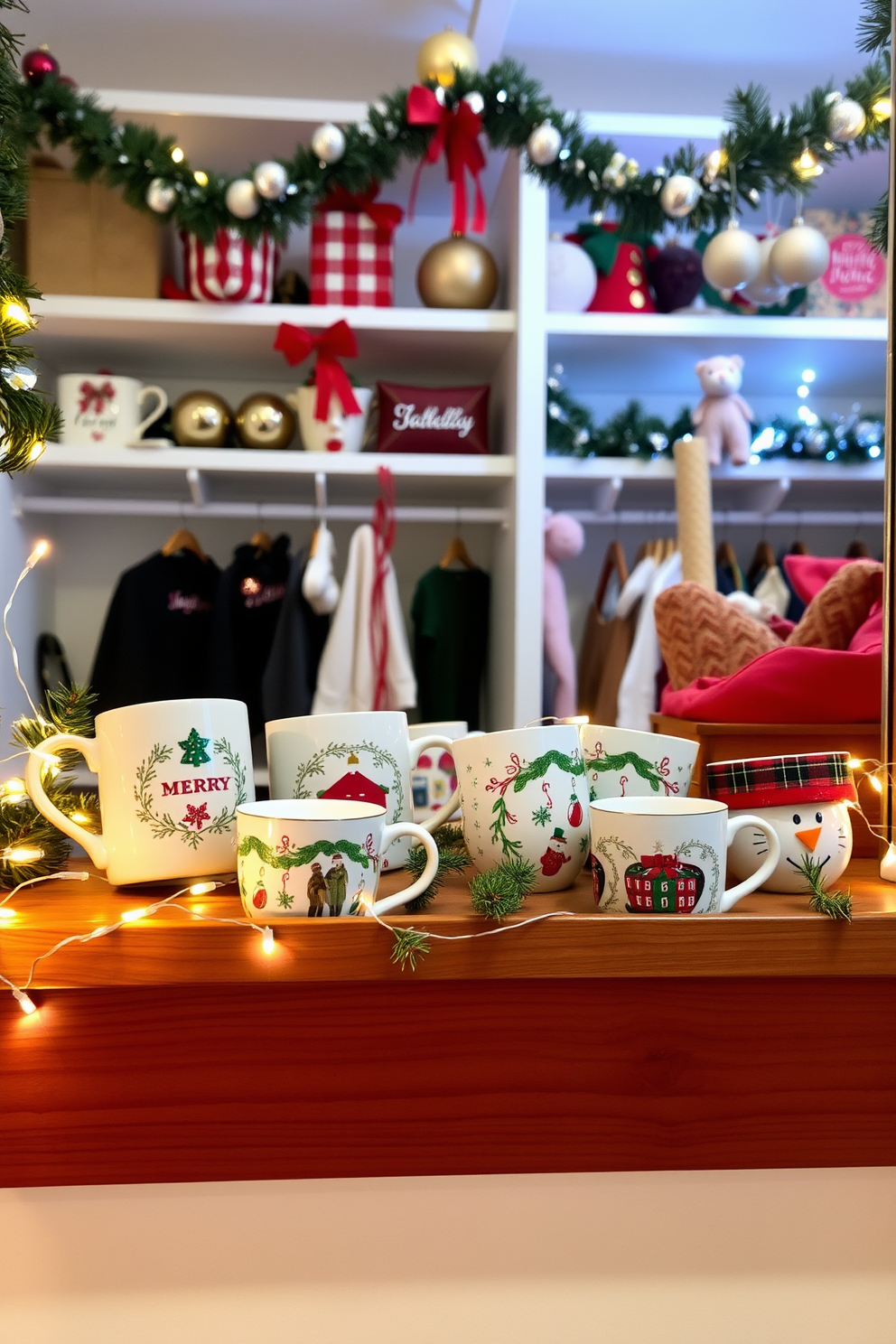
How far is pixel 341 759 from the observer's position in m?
0.67

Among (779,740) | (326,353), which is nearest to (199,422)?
(326,353)

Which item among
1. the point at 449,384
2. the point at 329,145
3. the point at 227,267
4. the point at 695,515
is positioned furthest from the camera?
the point at 449,384

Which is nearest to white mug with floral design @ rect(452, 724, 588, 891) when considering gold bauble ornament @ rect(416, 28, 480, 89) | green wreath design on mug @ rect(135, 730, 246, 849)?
green wreath design on mug @ rect(135, 730, 246, 849)

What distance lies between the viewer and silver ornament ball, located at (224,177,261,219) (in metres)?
1.98

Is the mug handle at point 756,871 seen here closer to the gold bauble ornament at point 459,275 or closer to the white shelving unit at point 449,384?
the white shelving unit at point 449,384

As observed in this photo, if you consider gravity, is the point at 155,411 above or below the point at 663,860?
above

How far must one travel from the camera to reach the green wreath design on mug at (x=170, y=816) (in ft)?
1.99

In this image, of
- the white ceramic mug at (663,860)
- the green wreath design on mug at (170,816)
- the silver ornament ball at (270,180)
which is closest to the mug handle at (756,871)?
the white ceramic mug at (663,860)

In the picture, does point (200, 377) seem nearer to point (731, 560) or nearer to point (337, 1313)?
point (731, 560)

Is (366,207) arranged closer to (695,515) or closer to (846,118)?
(846,118)

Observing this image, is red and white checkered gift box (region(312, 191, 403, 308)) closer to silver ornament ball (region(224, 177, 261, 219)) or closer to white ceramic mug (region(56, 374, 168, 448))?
silver ornament ball (region(224, 177, 261, 219))

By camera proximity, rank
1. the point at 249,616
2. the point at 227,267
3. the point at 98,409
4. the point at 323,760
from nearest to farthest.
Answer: the point at 323,760 → the point at 227,267 → the point at 98,409 → the point at 249,616

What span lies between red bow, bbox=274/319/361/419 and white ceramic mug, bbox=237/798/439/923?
1.82 metres

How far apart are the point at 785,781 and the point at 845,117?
1501mm
